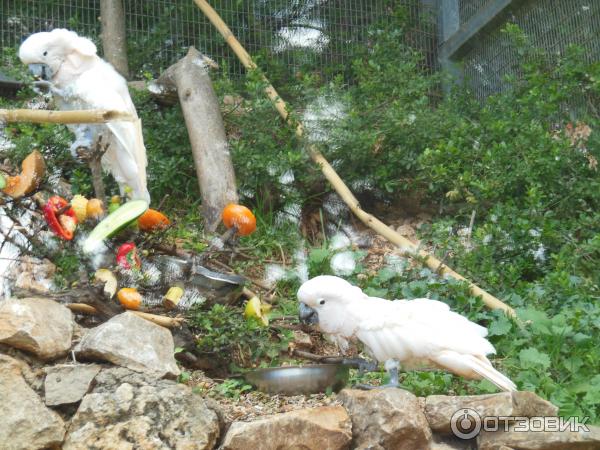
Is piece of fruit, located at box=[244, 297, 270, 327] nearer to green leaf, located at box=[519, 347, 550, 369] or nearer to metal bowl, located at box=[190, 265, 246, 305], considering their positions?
metal bowl, located at box=[190, 265, 246, 305]

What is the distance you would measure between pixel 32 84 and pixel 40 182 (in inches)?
63.5

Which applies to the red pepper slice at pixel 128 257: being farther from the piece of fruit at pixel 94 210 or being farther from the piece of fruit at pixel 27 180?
the piece of fruit at pixel 27 180

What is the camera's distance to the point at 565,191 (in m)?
6.36

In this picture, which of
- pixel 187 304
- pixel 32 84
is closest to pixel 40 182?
pixel 187 304

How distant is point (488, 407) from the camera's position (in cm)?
346

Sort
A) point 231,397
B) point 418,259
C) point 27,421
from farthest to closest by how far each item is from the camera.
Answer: point 418,259
point 231,397
point 27,421

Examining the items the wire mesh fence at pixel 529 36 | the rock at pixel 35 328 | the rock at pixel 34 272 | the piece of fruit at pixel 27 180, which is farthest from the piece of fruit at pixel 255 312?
the wire mesh fence at pixel 529 36

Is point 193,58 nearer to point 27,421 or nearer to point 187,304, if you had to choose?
point 187,304

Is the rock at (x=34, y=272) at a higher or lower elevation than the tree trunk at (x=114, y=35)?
lower

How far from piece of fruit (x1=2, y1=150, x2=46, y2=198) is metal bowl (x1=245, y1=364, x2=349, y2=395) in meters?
1.76

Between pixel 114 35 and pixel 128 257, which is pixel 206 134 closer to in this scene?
pixel 114 35

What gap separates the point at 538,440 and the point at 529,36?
4949 mm

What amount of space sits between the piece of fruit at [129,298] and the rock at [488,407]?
1.61m

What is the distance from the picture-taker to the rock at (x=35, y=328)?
11.9ft
